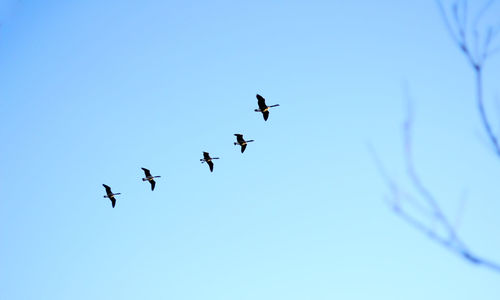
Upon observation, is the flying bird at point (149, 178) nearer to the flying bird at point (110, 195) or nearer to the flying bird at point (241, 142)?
the flying bird at point (110, 195)

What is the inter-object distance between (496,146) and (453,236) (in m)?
0.83

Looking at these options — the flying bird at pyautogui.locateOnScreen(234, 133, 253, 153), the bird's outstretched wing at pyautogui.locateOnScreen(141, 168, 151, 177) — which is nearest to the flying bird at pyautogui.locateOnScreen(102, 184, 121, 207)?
the bird's outstretched wing at pyautogui.locateOnScreen(141, 168, 151, 177)

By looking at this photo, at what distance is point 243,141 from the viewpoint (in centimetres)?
3253

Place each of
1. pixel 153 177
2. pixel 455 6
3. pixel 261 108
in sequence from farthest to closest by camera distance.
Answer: pixel 153 177 < pixel 261 108 < pixel 455 6

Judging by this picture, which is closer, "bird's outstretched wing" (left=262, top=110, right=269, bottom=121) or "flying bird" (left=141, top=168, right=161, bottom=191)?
"bird's outstretched wing" (left=262, top=110, right=269, bottom=121)

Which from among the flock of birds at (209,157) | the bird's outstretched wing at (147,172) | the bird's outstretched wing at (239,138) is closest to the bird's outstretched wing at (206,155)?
the flock of birds at (209,157)

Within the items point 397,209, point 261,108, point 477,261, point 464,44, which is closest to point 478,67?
point 464,44

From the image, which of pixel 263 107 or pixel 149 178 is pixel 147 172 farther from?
pixel 263 107

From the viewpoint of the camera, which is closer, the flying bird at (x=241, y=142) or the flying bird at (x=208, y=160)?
the flying bird at (x=241, y=142)

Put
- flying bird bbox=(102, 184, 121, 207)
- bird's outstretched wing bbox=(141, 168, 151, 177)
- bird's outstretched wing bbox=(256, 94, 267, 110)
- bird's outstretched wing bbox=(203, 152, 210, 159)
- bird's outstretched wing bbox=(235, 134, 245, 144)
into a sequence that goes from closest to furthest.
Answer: bird's outstretched wing bbox=(256, 94, 267, 110), bird's outstretched wing bbox=(235, 134, 245, 144), bird's outstretched wing bbox=(203, 152, 210, 159), bird's outstretched wing bbox=(141, 168, 151, 177), flying bird bbox=(102, 184, 121, 207)

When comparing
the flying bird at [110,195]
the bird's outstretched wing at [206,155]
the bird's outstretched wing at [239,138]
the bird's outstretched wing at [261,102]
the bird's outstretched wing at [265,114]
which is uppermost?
the bird's outstretched wing at [261,102]

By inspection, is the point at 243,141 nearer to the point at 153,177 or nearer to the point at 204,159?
the point at 204,159

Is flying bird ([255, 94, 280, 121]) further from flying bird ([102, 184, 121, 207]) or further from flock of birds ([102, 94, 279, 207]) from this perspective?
flying bird ([102, 184, 121, 207])

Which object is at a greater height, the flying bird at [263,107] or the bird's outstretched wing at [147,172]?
the flying bird at [263,107]
